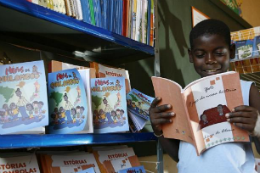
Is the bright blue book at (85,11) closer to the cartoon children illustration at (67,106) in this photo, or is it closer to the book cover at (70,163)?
the cartoon children illustration at (67,106)

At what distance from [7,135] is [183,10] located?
209 cm

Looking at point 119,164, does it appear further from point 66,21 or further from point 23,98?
point 66,21

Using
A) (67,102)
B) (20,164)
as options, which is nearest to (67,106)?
(67,102)

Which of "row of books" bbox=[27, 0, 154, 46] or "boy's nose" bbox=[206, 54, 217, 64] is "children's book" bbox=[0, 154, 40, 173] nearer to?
"row of books" bbox=[27, 0, 154, 46]

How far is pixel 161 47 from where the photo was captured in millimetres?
2271

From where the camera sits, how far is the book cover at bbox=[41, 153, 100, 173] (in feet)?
3.93

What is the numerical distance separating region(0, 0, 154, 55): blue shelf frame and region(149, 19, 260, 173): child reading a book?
318mm

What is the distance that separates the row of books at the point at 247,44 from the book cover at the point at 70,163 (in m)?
1.41

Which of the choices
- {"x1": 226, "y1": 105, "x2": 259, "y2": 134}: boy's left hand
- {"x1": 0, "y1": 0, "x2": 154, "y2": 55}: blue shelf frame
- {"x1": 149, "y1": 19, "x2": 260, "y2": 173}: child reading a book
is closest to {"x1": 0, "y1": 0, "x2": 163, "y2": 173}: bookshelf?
{"x1": 0, "y1": 0, "x2": 154, "y2": 55}: blue shelf frame

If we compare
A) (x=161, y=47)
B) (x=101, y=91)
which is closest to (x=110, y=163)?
(x=101, y=91)

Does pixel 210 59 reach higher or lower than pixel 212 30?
lower

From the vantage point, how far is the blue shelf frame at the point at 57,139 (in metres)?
0.91

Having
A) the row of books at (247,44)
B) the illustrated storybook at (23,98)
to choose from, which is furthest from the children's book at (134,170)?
the row of books at (247,44)

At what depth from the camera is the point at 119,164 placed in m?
1.43
